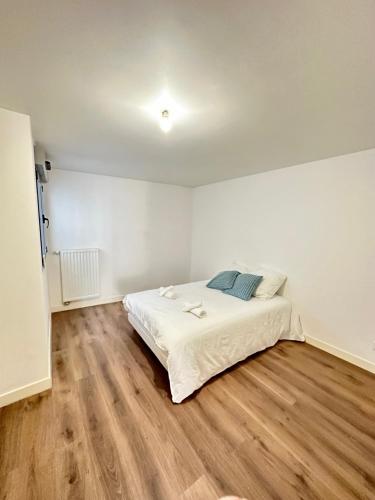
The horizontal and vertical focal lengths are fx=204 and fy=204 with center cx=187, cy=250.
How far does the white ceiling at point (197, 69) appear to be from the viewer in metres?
0.79

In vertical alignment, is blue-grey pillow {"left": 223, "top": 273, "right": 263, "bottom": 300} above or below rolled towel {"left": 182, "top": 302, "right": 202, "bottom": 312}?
above

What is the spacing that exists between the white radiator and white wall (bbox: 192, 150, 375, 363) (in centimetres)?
255

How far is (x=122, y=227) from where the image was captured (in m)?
3.79

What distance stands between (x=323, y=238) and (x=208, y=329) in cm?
177

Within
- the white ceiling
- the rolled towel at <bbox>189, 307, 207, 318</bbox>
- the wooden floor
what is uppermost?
the white ceiling

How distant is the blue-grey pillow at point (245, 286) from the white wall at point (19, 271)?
7.07 feet

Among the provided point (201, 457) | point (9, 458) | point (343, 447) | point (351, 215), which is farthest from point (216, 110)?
point (9, 458)

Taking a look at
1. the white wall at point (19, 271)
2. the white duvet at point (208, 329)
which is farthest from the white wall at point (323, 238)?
the white wall at point (19, 271)

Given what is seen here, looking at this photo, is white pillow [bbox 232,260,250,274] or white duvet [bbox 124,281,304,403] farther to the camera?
white pillow [bbox 232,260,250,274]

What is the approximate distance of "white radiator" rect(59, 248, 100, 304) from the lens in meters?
3.26

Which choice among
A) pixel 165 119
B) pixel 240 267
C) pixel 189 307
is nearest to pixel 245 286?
pixel 240 267

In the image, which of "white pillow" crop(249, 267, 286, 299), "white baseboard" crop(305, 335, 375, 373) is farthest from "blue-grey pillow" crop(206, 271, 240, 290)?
"white baseboard" crop(305, 335, 375, 373)

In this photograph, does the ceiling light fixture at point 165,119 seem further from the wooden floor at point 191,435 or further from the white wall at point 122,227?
the white wall at point 122,227

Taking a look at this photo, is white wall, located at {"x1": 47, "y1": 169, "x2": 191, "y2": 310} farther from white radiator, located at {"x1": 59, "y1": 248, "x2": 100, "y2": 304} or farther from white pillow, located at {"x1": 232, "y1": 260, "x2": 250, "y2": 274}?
white pillow, located at {"x1": 232, "y1": 260, "x2": 250, "y2": 274}
